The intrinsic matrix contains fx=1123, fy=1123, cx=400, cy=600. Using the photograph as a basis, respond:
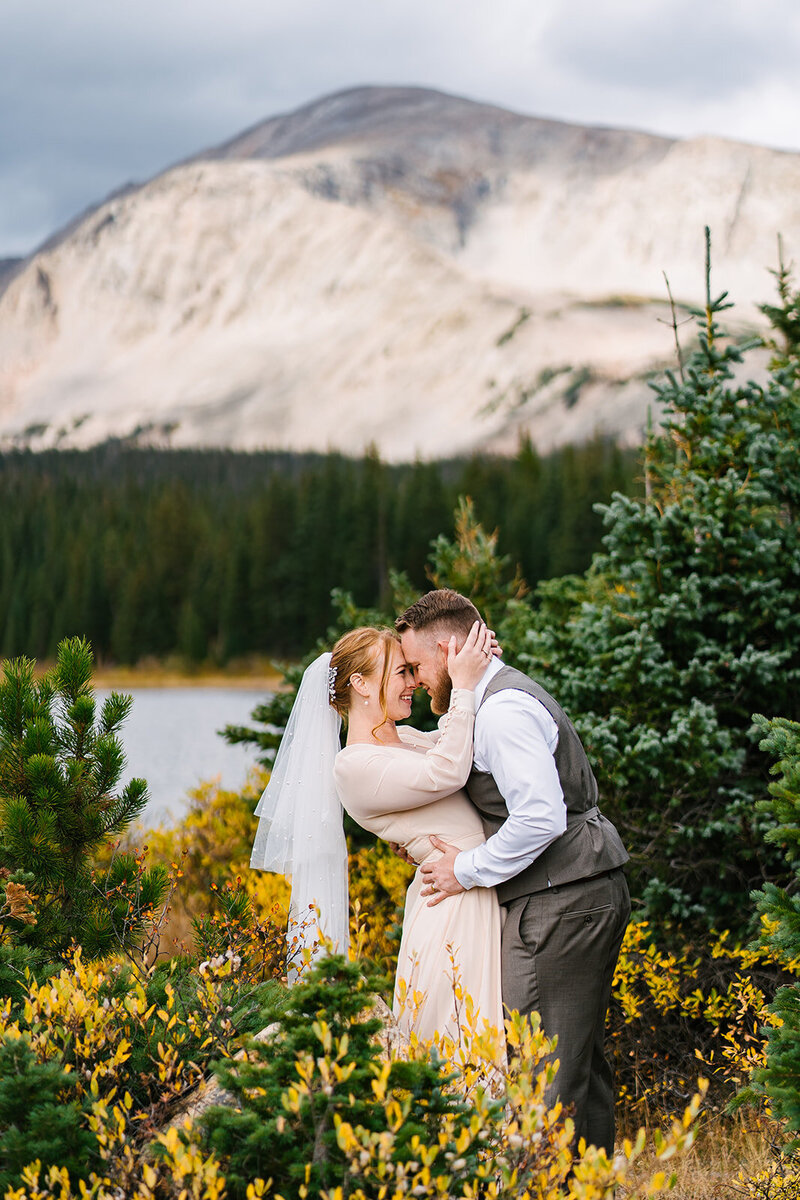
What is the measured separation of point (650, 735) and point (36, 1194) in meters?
4.55

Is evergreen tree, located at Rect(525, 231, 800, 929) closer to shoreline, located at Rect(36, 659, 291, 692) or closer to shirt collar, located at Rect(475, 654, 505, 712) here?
shirt collar, located at Rect(475, 654, 505, 712)

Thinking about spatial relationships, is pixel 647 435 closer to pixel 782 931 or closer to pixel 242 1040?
pixel 782 931

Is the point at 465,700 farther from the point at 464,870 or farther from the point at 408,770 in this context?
the point at 464,870

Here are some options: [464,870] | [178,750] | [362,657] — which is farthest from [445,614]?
[178,750]

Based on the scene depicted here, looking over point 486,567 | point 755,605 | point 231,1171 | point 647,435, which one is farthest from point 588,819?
point 486,567

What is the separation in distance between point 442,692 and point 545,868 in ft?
2.80

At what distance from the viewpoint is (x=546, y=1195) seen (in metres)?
3.07

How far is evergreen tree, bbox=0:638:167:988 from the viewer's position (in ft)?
15.9

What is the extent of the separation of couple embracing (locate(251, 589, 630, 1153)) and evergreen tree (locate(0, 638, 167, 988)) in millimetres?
1085

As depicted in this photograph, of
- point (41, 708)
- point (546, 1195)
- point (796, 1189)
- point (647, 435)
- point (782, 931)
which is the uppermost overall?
point (647, 435)

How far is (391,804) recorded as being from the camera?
4.66 m

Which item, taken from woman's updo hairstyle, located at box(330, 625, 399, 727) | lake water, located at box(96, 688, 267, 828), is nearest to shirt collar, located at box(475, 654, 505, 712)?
woman's updo hairstyle, located at box(330, 625, 399, 727)

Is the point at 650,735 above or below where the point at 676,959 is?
above

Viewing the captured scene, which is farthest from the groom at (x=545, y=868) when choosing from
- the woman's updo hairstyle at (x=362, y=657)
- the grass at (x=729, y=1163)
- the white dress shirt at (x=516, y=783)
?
the grass at (x=729, y=1163)
